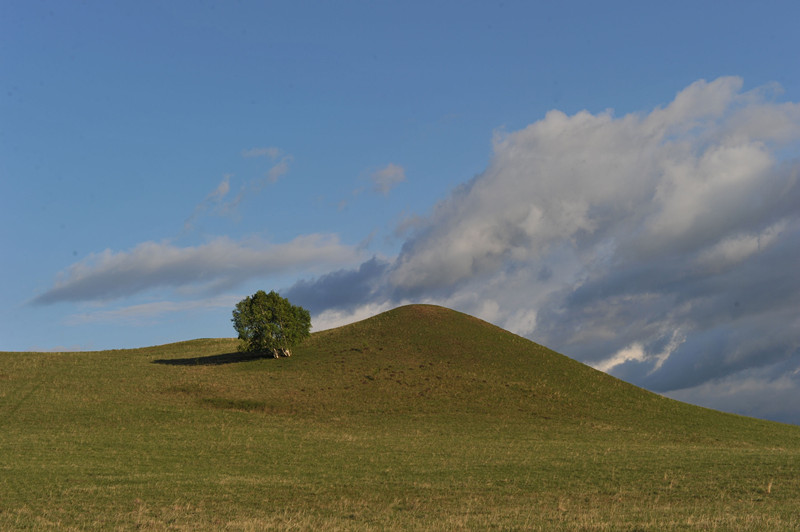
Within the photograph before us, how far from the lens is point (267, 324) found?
93.4m

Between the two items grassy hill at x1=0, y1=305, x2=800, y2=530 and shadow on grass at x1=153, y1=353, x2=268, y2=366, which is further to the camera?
shadow on grass at x1=153, y1=353, x2=268, y2=366

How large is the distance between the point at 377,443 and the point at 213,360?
2139 inches

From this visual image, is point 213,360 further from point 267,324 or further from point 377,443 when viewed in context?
point 377,443

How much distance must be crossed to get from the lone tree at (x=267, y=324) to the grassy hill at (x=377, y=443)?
3.66m

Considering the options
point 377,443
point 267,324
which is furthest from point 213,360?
point 377,443

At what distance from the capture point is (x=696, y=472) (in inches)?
1460

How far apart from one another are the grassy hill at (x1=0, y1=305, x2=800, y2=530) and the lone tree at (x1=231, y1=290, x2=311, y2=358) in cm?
366

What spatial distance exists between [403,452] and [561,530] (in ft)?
84.3

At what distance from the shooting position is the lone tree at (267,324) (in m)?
92.7

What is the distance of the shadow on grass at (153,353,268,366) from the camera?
94.1m

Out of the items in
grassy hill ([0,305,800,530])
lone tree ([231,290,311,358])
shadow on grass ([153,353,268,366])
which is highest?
lone tree ([231,290,311,358])

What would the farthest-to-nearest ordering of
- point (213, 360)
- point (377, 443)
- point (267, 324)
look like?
point (213, 360)
point (267, 324)
point (377, 443)

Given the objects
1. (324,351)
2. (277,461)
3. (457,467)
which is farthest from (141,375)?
(457,467)

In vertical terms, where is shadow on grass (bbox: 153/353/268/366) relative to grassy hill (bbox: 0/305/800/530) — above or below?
above
